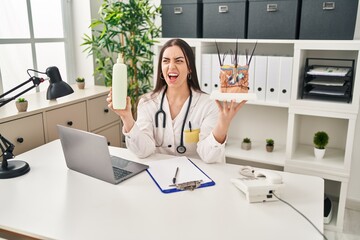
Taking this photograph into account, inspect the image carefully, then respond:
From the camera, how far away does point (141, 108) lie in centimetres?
187

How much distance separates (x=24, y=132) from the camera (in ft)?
6.56

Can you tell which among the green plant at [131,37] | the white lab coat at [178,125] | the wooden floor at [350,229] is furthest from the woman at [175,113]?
the wooden floor at [350,229]

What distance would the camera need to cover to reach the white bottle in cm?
132

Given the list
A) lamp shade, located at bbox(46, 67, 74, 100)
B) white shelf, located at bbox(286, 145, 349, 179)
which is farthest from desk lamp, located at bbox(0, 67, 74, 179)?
white shelf, located at bbox(286, 145, 349, 179)

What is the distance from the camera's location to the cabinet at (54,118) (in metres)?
1.95

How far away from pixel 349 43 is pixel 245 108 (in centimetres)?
98

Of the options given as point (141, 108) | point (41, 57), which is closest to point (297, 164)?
point (141, 108)

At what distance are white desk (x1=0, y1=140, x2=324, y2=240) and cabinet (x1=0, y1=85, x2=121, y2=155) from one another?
0.57 metres

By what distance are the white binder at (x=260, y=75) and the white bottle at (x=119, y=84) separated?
1.26 m

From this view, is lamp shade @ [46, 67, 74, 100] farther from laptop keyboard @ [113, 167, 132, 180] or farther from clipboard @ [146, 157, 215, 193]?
clipboard @ [146, 157, 215, 193]

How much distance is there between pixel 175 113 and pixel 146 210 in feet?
2.47

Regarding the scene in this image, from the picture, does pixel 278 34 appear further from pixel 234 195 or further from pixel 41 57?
pixel 41 57

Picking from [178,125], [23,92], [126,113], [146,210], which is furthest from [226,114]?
[23,92]

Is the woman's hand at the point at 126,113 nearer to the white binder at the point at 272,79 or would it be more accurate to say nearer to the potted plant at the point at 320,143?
the white binder at the point at 272,79
